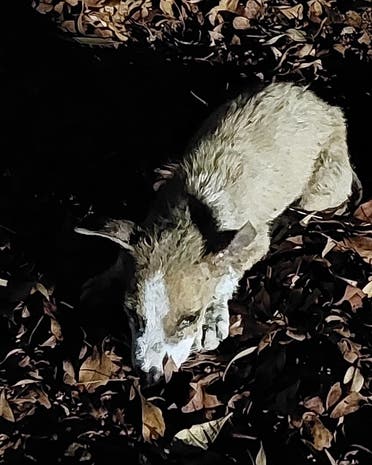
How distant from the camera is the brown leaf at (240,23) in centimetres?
717

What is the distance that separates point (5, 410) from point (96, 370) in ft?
1.84

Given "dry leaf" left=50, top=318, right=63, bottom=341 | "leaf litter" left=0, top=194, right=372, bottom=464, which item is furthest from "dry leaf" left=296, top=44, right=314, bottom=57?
"dry leaf" left=50, top=318, right=63, bottom=341

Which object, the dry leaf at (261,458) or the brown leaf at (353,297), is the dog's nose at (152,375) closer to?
the dry leaf at (261,458)

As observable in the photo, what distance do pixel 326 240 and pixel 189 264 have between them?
124 cm

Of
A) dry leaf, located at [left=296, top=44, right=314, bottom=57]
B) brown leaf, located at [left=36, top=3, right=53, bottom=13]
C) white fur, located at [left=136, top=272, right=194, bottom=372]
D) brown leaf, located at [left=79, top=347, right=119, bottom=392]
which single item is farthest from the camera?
brown leaf, located at [left=36, top=3, right=53, bottom=13]

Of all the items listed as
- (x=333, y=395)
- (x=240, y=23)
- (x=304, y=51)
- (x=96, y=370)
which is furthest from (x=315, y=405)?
(x=240, y=23)

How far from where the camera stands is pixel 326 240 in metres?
5.84

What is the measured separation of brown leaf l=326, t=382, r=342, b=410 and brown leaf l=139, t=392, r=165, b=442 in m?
0.93

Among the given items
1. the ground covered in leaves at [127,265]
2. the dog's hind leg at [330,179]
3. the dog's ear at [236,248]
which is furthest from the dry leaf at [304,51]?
the dog's ear at [236,248]

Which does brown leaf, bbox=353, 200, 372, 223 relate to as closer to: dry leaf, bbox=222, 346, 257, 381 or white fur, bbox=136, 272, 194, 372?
dry leaf, bbox=222, 346, 257, 381

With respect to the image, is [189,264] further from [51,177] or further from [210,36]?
[210,36]

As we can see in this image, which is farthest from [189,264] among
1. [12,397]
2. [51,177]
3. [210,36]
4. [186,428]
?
[210,36]

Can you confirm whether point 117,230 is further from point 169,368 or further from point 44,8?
point 44,8

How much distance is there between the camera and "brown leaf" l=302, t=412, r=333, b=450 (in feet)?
16.3
